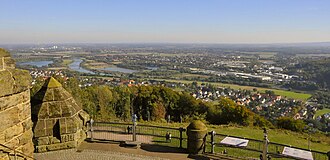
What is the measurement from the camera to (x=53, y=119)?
10664mm

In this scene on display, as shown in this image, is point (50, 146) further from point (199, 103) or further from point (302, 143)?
point (199, 103)

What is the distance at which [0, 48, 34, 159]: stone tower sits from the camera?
4434 mm

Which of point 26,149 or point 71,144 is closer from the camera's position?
point 26,149

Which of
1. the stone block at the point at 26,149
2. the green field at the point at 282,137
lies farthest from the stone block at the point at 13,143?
the green field at the point at 282,137

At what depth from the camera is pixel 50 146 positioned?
1080 cm

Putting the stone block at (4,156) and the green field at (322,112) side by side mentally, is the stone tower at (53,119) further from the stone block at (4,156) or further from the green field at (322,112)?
the green field at (322,112)

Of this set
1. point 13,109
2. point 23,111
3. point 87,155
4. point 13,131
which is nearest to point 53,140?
point 87,155

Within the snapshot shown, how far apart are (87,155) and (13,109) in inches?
270

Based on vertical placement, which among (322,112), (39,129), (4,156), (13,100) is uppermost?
(13,100)

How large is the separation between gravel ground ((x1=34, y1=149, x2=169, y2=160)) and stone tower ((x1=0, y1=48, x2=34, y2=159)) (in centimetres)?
583

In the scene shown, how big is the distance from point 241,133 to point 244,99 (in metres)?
41.0

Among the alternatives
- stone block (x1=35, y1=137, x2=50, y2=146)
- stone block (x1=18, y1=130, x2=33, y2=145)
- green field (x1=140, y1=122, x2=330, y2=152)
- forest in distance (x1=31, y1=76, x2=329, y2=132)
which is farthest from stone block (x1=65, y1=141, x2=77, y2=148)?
forest in distance (x1=31, y1=76, x2=329, y2=132)

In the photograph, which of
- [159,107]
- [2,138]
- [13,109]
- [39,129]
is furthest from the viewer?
[159,107]

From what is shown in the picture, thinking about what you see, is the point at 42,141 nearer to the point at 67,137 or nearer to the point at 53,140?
the point at 53,140
